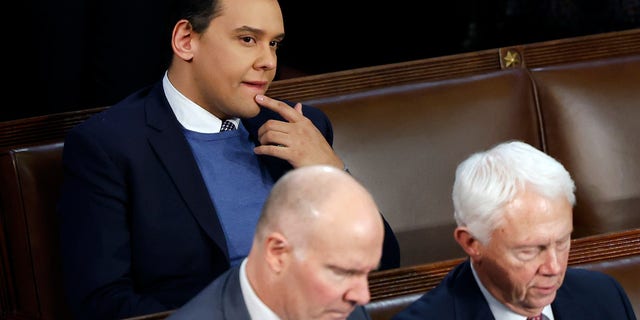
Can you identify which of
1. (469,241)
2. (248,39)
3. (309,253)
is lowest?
(469,241)

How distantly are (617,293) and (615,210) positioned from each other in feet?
2.09

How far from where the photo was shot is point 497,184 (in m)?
1.41

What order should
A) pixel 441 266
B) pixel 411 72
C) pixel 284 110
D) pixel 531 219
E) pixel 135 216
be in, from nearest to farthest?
pixel 531 219
pixel 441 266
pixel 135 216
pixel 284 110
pixel 411 72

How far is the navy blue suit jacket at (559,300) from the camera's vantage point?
1.45m

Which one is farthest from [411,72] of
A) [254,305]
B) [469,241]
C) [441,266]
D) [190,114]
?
[254,305]

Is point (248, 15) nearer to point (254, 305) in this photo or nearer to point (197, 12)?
point (197, 12)

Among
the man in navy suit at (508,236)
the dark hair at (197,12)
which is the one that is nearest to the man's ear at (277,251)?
the man in navy suit at (508,236)

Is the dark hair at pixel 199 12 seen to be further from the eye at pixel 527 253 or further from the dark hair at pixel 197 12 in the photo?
the eye at pixel 527 253

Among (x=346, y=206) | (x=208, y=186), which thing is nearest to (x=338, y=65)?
(x=208, y=186)

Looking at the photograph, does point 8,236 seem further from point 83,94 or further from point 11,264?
point 83,94

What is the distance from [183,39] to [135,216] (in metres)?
0.29

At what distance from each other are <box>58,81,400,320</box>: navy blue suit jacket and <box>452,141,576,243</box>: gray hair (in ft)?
1.44

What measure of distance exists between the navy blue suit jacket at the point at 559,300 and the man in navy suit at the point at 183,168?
1.03 ft

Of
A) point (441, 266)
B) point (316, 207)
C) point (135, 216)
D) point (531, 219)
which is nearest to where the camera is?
point (316, 207)
